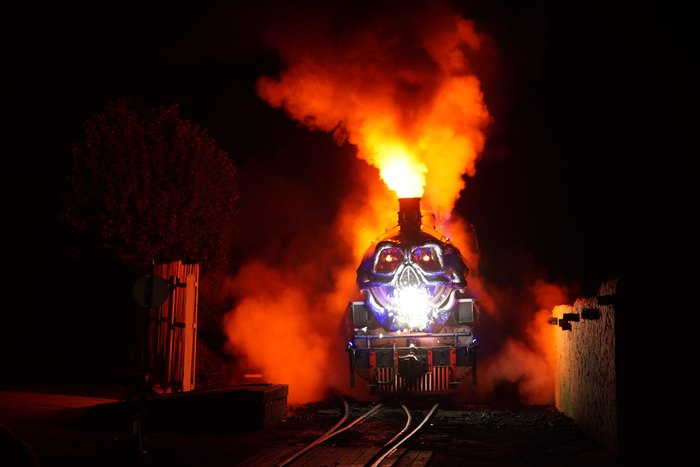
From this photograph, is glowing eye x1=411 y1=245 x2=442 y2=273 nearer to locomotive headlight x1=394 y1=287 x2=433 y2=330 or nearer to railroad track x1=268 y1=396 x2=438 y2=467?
locomotive headlight x1=394 y1=287 x2=433 y2=330

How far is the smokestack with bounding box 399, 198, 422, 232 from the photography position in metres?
17.0

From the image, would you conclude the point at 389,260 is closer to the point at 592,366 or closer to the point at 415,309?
the point at 415,309

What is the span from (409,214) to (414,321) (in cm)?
240

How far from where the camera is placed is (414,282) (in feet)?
52.9

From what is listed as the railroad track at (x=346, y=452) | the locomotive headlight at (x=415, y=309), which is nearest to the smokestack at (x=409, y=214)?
the locomotive headlight at (x=415, y=309)

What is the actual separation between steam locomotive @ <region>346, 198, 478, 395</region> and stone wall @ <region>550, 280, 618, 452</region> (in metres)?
2.00

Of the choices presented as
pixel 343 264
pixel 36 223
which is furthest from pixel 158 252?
pixel 343 264

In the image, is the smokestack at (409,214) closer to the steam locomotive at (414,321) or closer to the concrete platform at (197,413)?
the steam locomotive at (414,321)

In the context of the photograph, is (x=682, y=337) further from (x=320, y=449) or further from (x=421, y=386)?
(x=421, y=386)

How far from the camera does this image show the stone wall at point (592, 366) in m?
10.5

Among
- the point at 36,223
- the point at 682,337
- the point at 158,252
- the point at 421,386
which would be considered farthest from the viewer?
the point at 36,223

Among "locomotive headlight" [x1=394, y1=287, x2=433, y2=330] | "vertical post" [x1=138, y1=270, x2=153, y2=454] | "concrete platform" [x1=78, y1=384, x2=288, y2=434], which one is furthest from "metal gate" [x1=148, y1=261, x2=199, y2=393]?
"vertical post" [x1=138, y1=270, x2=153, y2=454]

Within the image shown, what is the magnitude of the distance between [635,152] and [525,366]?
14124 millimetres

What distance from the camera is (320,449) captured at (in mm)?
10469
